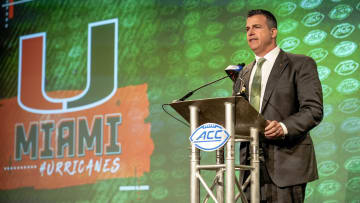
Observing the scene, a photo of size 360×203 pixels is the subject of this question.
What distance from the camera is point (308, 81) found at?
239cm

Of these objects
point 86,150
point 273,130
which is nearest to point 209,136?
point 273,130

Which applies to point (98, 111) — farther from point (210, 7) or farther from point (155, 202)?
point (210, 7)

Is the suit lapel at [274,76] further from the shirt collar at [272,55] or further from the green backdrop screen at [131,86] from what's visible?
the green backdrop screen at [131,86]

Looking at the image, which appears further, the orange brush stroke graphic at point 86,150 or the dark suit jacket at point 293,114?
the orange brush stroke graphic at point 86,150

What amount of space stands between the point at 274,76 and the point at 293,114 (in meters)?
0.24

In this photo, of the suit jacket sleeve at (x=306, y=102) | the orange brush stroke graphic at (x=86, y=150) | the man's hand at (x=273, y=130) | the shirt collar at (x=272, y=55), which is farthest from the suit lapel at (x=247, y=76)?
the orange brush stroke graphic at (x=86, y=150)

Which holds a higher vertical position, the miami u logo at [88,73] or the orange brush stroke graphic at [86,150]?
the miami u logo at [88,73]

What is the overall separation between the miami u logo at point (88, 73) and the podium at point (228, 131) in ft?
8.03

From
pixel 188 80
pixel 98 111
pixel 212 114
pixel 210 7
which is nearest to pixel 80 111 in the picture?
pixel 98 111

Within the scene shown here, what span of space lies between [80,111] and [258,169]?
284 cm

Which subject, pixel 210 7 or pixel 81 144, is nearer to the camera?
pixel 210 7

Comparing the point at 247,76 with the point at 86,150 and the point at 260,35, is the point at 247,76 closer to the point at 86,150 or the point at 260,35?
the point at 260,35

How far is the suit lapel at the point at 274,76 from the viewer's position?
7.99ft

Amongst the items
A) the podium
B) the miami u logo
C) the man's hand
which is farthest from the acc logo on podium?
the miami u logo
